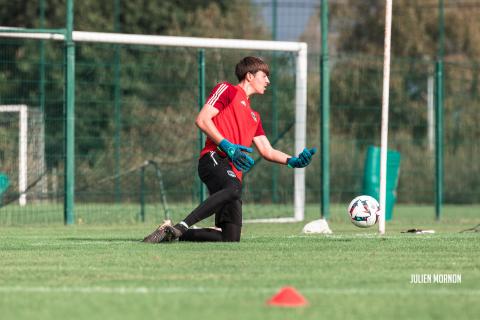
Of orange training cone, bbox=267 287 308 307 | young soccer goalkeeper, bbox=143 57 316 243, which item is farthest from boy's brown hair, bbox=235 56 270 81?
orange training cone, bbox=267 287 308 307

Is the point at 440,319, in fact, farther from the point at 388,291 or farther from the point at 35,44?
the point at 35,44

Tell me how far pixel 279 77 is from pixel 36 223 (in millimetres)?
6838

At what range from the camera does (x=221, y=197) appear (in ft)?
34.0

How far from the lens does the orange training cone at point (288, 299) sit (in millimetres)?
5905

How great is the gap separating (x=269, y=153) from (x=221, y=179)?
899mm

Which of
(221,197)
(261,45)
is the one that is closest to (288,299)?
(221,197)

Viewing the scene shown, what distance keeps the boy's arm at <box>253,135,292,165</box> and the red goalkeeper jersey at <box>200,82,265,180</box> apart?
36 centimetres

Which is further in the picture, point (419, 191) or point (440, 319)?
point (419, 191)

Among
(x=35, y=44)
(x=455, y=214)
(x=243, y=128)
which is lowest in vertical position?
(x=455, y=214)

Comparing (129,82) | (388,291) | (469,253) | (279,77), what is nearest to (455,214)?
(279,77)

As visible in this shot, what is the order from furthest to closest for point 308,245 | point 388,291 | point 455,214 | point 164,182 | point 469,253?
point 455,214
point 164,182
point 308,245
point 469,253
point 388,291

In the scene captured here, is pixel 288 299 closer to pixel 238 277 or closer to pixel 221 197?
pixel 238 277

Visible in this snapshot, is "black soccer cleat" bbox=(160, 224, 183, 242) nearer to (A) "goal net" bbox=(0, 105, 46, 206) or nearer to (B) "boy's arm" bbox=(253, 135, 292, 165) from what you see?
(B) "boy's arm" bbox=(253, 135, 292, 165)

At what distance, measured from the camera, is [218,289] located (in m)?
6.72
